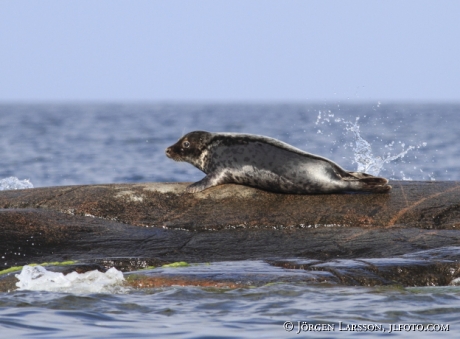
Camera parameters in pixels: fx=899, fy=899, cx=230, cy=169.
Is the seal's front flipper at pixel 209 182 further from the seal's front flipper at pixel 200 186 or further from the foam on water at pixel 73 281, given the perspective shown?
the foam on water at pixel 73 281

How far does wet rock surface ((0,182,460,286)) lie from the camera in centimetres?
740

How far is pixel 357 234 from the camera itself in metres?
7.91

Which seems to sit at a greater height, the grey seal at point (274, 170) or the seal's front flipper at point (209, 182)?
the grey seal at point (274, 170)

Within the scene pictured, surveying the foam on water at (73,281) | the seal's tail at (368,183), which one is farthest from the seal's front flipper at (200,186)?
the foam on water at (73,281)

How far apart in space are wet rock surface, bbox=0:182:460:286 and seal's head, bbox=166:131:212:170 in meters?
0.47

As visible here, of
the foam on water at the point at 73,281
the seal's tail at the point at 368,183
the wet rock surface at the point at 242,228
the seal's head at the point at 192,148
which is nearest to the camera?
the foam on water at the point at 73,281

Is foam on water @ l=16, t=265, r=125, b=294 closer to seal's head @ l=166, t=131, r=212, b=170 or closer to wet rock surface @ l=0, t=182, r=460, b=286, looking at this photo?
wet rock surface @ l=0, t=182, r=460, b=286

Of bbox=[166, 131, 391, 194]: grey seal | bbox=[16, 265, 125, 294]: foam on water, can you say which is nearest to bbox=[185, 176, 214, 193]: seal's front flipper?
bbox=[166, 131, 391, 194]: grey seal

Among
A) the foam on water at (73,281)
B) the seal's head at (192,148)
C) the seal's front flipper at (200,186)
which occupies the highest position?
the seal's head at (192,148)

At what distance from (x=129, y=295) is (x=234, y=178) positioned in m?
2.75

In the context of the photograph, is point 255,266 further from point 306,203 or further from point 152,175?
point 152,175

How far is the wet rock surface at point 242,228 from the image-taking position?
740cm

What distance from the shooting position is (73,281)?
6699 mm

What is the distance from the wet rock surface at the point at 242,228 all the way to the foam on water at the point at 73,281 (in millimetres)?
401
